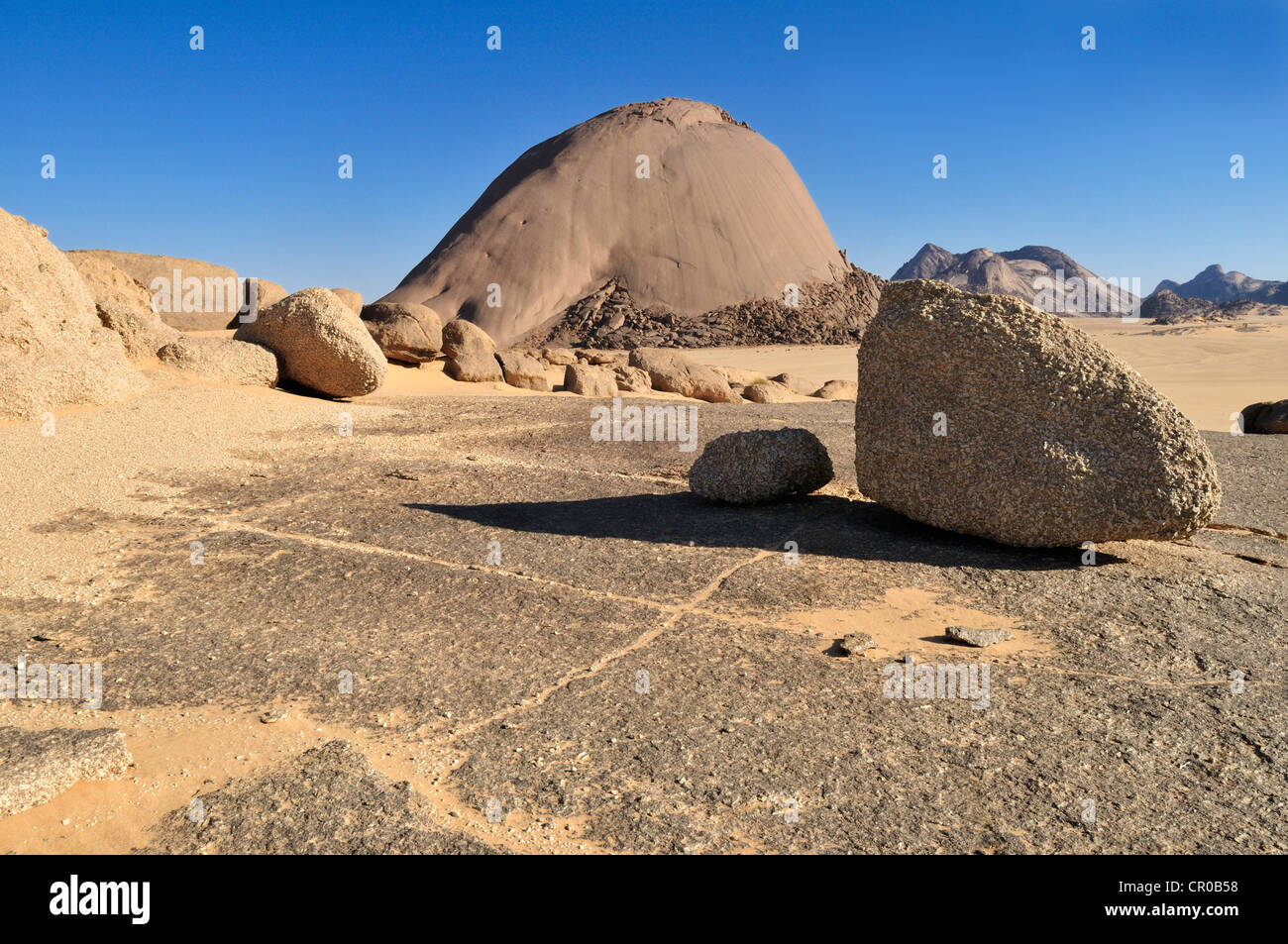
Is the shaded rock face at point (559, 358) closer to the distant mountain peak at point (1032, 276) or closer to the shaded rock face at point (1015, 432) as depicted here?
the shaded rock face at point (1015, 432)

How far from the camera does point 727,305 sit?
32.9m

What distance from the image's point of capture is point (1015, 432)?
5504 mm

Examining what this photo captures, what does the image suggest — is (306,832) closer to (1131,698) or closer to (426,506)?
(1131,698)

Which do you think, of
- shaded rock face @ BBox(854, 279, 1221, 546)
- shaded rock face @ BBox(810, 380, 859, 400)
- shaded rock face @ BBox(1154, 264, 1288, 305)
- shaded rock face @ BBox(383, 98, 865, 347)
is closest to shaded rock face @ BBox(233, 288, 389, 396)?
shaded rock face @ BBox(854, 279, 1221, 546)

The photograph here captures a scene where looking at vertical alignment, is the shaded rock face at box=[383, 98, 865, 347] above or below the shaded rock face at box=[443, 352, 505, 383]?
above

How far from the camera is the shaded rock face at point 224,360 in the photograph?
1047 cm

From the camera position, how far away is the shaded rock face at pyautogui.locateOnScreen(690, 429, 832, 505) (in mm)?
6695

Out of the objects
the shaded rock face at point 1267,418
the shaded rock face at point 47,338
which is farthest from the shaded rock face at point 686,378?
the shaded rock face at point 47,338

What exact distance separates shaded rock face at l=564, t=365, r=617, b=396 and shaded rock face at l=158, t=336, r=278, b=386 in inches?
209

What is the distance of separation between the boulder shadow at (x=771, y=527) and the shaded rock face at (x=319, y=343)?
17.0 ft

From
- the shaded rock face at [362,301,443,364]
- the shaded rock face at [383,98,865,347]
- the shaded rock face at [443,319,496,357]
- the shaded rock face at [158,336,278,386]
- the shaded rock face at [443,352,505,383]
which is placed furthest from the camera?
the shaded rock face at [383,98,865,347]

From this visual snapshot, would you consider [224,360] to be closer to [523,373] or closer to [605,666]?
[523,373]

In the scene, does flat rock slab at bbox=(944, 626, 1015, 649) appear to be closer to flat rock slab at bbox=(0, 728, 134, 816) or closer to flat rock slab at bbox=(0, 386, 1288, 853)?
flat rock slab at bbox=(0, 386, 1288, 853)

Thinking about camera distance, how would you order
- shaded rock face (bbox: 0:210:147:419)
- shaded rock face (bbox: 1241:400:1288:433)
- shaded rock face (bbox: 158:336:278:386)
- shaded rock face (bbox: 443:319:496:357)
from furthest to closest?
shaded rock face (bbox: 443:319:496:357)
shaded rock face (bbox: 1241:400:1288:433)
shaded rock face (bbox: 158:336:278:386)
shaded rock face (bbox: 0:210:147:419)
